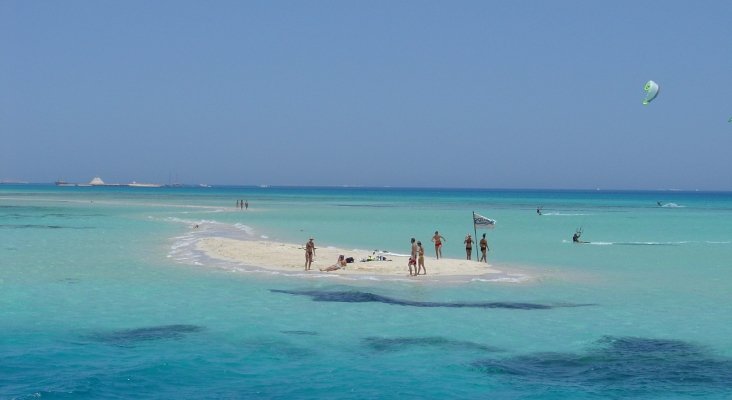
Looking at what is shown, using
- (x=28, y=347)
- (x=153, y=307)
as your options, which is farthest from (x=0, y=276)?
(x=28, y=347)

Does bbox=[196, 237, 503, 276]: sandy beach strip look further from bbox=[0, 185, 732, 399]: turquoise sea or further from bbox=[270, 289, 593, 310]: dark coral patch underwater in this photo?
bbox=[270, 289, 593, 310]: dark coral patch underwater

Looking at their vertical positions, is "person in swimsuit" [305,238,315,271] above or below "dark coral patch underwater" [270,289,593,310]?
above

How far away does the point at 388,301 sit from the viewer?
21.7 meters

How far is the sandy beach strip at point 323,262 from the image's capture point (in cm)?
2889

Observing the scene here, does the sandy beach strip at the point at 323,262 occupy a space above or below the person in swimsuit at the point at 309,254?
below

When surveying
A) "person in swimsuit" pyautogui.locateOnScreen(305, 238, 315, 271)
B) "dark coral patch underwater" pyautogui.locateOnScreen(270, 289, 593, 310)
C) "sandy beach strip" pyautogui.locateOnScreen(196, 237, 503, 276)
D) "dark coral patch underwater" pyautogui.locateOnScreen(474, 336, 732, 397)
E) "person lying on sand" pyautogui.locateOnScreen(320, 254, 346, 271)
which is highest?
"person in swimsuit" pyautogui.locateOnScreen(305, 238, 315, 271)

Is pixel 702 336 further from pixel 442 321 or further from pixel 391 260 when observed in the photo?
pixel 391 260

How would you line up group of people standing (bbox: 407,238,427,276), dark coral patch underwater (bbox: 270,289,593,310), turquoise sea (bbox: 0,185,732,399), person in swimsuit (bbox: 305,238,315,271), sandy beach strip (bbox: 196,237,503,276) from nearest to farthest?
1. turquoise sea (bbox: 0,185,732,399)
2. dark coral patch underwater (bbox: 270,289,593,310)
3. group of people standing (bbox: 407,238,427,276)
4. person in swimsuit (bbox: 305,238,315,271)
5. sandy beach strip (bbox: 196,237,503,276)

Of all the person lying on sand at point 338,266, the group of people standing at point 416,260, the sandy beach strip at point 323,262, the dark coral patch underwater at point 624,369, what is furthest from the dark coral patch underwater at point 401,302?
the person lying on sand at point 338,266

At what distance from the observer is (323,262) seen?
31.3 m

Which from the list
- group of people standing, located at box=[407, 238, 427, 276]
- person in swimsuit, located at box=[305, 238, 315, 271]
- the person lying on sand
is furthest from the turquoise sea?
the person lying on sand

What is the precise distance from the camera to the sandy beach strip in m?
28.9

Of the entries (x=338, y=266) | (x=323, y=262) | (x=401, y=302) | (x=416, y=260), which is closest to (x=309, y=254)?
(x=338, y=266)

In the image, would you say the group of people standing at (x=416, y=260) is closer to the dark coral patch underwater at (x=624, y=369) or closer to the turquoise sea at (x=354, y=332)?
the turquoise sea at (x=354, y=332)
